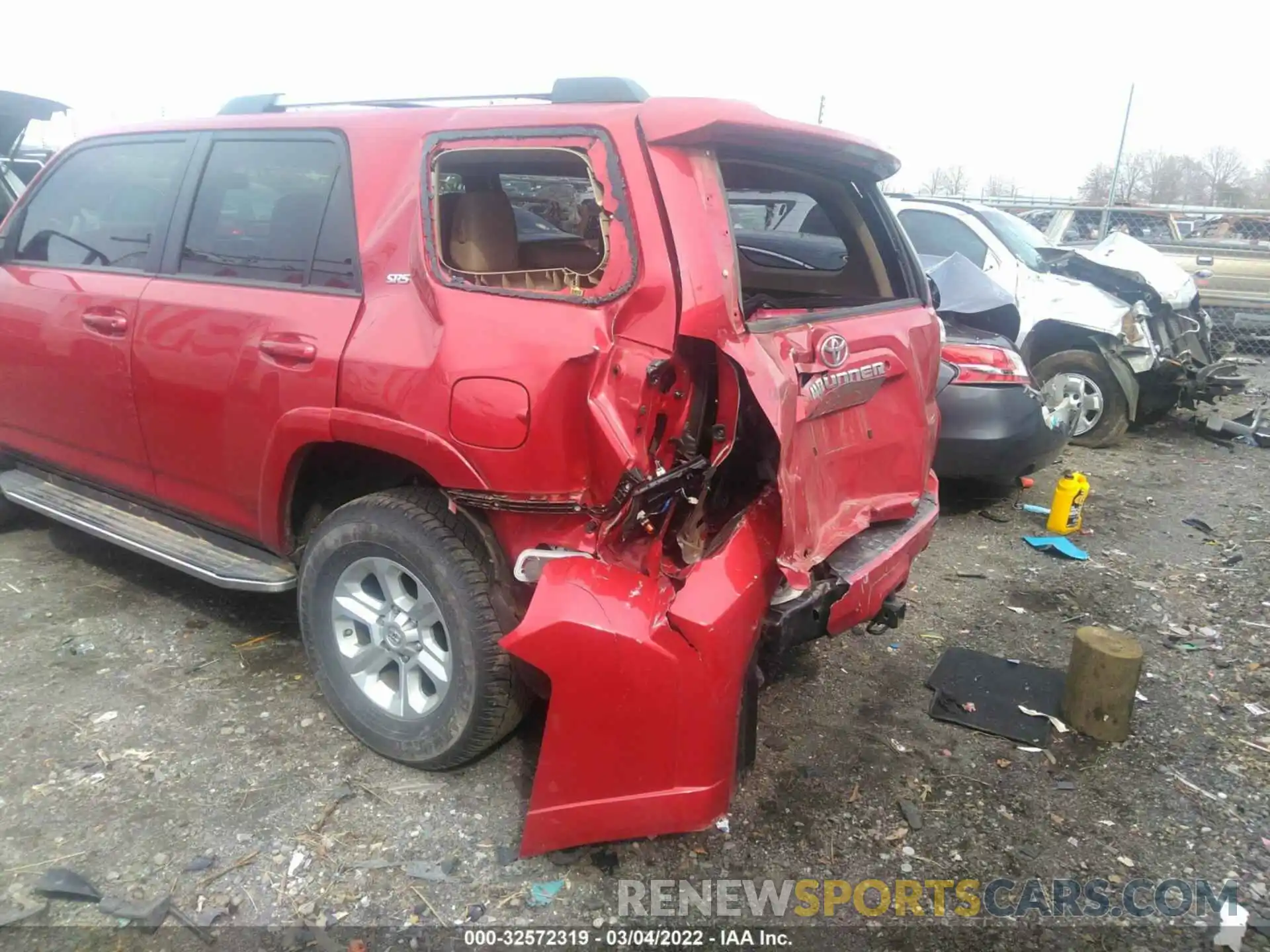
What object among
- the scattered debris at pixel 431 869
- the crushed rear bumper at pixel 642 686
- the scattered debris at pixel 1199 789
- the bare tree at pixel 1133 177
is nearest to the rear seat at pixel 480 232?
the crushed rear bumper at pixel 642 686

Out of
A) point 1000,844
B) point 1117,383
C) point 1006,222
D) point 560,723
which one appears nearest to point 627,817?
point 560,723

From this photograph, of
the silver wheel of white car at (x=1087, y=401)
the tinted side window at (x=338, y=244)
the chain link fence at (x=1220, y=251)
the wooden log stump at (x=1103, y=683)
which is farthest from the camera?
the chain link fence at (x=1220, y=251)

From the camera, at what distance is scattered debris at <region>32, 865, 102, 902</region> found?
2.32 m

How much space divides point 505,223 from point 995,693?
2567 mm

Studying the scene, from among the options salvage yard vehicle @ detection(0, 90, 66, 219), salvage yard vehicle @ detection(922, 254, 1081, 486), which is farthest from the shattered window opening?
salvage yard vehicle @ detection(0, 90, 66, 219)

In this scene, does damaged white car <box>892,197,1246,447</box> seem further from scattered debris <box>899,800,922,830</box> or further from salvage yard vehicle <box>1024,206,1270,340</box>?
scattered debris <box>899,800,922,830</box>

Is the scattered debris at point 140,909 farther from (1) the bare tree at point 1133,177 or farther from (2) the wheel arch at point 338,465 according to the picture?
(1) the bare tree at point 1133,177

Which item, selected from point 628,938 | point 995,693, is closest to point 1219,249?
point 995,693

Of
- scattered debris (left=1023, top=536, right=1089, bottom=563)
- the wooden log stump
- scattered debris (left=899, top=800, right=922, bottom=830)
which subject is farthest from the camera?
scattered debris (left=1023, top=536, right=1089, bottom=563)

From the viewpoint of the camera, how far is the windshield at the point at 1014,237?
7.41 meters

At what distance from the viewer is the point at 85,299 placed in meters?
3.55

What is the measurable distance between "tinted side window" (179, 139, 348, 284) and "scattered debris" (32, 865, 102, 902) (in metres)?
1.87

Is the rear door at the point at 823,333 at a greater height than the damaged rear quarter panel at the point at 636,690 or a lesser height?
greater

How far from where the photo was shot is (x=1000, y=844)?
2.64 m
